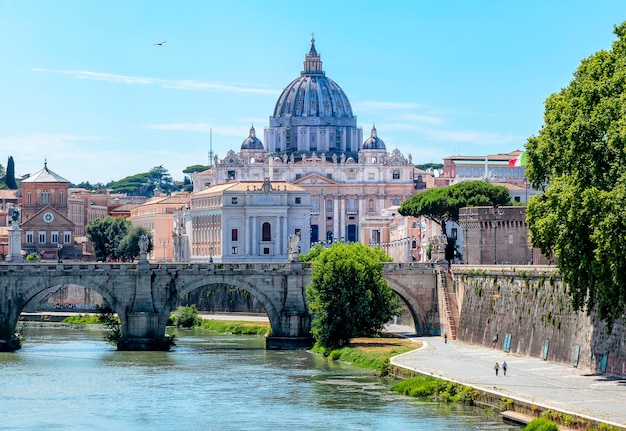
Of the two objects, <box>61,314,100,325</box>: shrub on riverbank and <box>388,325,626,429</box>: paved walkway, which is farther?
<box>61,314,100,325</box>: shrub on riverbank

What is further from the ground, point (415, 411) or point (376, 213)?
point (376, 213)

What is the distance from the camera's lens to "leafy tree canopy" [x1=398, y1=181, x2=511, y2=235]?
105 m

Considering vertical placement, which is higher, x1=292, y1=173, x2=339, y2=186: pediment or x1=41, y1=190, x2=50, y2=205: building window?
x1=292, y1=173, x2=339, y2=186: pediment

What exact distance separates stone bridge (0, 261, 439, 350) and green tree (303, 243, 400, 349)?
4.80 m

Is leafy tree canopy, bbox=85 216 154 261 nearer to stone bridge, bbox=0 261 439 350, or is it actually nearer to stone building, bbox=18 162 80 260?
stone building, bbox=18 162 80 260

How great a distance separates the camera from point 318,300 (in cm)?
7556

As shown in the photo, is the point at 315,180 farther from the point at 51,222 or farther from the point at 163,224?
the point at 51,222

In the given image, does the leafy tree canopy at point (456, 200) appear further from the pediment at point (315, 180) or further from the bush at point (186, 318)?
the pediment at point (315, 180)

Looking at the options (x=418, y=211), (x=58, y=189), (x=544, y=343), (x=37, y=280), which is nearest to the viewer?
(x=544, y=343)

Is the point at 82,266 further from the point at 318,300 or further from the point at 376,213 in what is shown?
the point at 376,213

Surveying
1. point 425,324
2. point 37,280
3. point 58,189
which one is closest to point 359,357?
point 425,324

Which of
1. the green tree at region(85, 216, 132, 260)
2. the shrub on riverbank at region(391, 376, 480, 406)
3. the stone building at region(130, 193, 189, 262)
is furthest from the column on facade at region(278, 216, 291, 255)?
the shrub on riverbank at region(391, 376, 480, 406)

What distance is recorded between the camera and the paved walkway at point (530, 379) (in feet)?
161

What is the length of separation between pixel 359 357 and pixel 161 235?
311 ft
